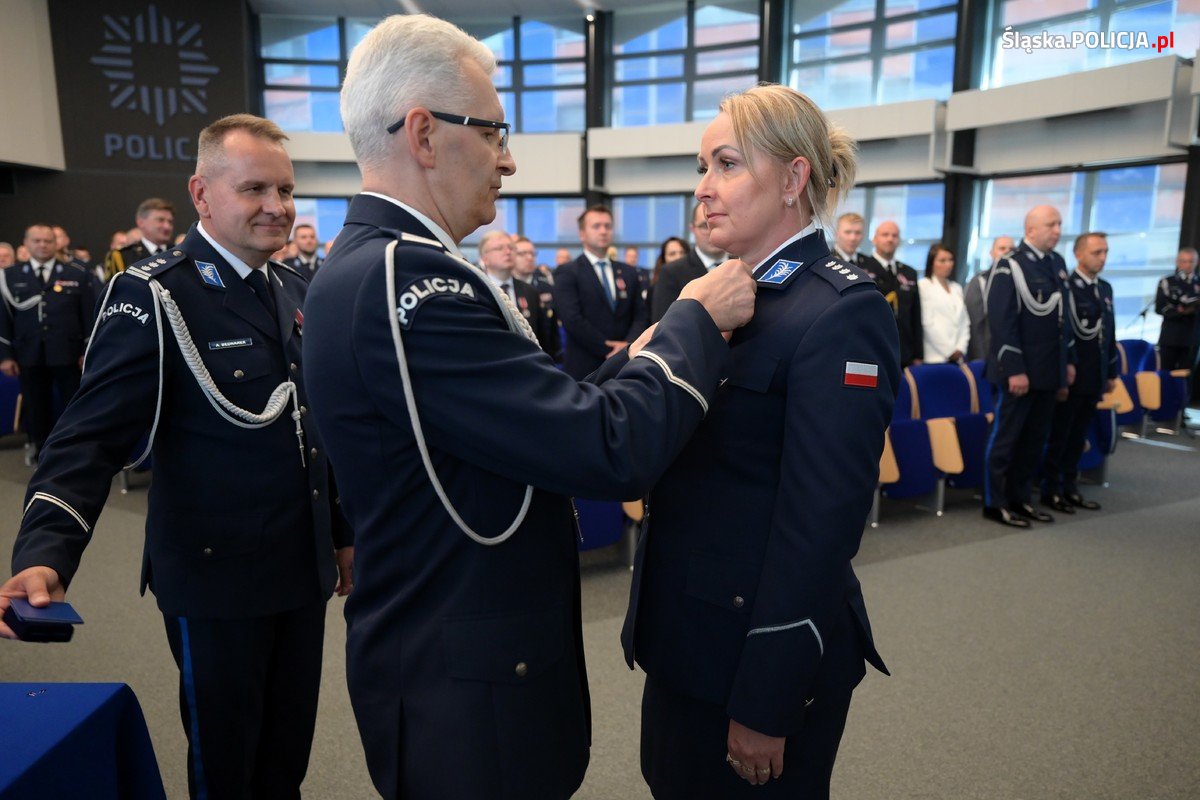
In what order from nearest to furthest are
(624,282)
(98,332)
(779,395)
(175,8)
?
(779,395) → (98,332) → (624,282) → (175,8)

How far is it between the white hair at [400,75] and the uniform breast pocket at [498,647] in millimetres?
622

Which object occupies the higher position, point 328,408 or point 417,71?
point 417,71

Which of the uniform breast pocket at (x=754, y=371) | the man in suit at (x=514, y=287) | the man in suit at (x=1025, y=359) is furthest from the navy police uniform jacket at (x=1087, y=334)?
the uniform breast pocket at (x=754, y=371)

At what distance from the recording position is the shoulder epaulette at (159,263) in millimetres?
1631

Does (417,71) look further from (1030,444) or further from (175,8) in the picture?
(175,8)

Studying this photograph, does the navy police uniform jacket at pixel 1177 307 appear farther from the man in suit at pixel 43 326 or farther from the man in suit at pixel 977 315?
the man in suit at pixel 43 326

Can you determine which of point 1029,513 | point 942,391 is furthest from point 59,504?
point 942,391

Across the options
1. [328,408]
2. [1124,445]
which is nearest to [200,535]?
[328,408]

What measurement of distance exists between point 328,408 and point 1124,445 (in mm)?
8168

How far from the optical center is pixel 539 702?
1075 millimetres

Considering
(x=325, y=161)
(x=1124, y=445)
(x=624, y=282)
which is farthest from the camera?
(x=325, y=161)

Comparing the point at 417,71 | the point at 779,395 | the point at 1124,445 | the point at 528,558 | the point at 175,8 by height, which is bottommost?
the point at 1124,445

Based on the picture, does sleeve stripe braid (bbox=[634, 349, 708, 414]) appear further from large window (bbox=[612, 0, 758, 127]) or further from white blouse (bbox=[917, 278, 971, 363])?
large window (bbox=[612, 0, 758, 127])

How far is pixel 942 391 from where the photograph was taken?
18.2 feet
